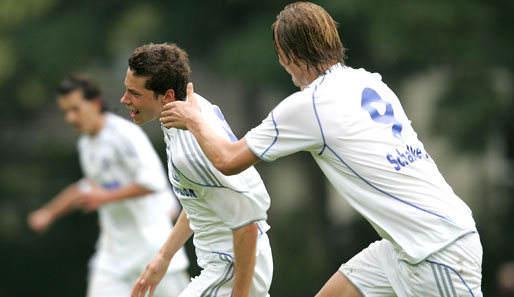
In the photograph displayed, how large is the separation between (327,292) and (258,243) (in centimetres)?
41

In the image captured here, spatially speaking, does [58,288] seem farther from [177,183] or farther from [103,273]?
[177,183]

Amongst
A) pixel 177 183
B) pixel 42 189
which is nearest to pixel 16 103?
pixel 42 189

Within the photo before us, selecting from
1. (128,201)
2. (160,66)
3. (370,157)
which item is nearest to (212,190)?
(160,66)

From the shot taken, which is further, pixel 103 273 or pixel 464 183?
pixel 464 183

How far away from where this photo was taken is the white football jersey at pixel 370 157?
423cm

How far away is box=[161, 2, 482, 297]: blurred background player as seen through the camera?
4230 mm

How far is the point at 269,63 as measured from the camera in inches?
683

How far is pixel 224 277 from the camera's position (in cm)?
469

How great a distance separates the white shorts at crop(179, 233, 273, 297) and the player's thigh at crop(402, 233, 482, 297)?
79 centimetres

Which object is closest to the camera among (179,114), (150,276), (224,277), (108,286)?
(179,114)

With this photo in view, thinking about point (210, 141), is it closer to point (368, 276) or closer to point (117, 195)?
point (368, 276)

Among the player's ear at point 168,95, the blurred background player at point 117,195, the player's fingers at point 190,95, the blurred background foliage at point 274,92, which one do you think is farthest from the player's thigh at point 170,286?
the blurred background foliage at point 274,92

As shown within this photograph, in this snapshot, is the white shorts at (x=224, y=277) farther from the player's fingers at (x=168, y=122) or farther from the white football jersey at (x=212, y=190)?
the player's fingers at (x=168, y=122)

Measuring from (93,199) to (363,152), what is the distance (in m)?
3.57
